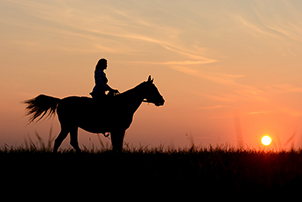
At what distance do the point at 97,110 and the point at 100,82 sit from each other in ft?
3.21

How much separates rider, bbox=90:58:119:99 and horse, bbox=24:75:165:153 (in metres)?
0.19

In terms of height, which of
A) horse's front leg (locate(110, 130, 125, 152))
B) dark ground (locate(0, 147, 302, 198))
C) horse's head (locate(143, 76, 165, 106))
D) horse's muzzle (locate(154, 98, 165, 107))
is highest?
horse's head (locate(143, 76, 165, 106))

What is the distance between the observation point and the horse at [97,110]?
34.6ft

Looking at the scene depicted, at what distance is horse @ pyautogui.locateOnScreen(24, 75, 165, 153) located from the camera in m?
10.5

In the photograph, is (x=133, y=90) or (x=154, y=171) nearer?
(x=154, y=171)

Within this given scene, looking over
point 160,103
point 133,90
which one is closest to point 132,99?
point 133,90

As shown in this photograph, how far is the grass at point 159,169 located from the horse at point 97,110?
1387 mm

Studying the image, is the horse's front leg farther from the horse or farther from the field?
the field

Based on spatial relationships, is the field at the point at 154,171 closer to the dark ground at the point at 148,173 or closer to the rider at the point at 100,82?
the dark ground at the point at 148,173

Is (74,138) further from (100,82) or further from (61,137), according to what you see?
(100,82)

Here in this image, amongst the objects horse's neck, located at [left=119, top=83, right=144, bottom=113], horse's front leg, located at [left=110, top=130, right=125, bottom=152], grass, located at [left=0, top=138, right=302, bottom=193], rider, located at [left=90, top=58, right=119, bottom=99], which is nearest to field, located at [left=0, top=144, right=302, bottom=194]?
grass, located at [left=0, top=138, right=302, bottom=193]

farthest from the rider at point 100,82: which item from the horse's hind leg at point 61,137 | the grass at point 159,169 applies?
the grass at point 159,169

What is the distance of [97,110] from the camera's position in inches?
433

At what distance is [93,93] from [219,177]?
579 cm
